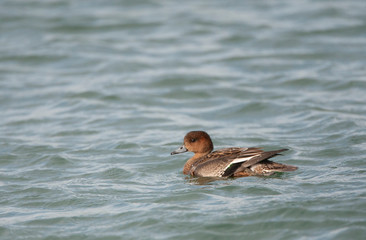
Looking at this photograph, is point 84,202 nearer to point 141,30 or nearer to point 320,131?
point 320,131

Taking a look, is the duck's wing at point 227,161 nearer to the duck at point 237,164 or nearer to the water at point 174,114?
the duck at point 237,164

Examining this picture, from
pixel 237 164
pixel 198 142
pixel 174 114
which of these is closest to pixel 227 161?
pixel 237 164

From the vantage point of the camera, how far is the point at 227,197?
777 cm

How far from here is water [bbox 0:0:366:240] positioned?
23.7 ft

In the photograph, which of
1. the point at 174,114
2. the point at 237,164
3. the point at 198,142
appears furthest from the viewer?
the point at 174,114

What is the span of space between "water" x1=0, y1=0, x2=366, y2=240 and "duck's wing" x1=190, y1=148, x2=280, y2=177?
27 cm

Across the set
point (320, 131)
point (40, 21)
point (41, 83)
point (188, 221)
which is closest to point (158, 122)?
point (320, 131)

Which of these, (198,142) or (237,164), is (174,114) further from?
(237,164)

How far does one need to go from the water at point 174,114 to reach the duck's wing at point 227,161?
27 cm

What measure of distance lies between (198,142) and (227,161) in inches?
34.5

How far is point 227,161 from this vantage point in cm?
873

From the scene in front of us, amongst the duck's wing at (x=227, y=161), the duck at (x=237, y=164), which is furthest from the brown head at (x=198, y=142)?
the duck's wing at (x=227, y=161)

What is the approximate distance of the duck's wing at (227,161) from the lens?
28.2 ft

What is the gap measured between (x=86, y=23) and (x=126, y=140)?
10246mm
